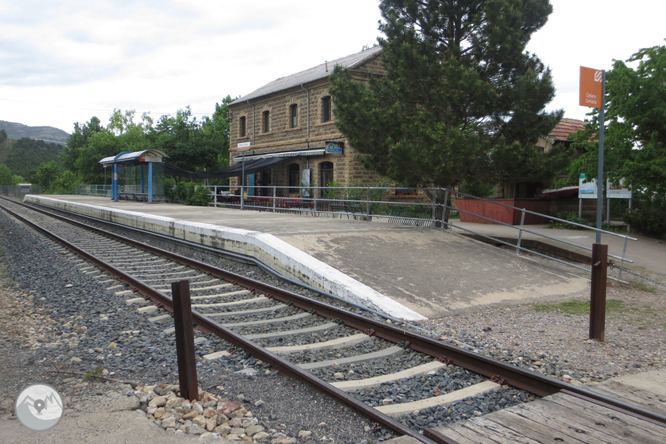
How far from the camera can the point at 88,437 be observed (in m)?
3.17

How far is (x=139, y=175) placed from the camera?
30.3m

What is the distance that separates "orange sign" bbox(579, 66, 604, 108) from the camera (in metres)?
8.41

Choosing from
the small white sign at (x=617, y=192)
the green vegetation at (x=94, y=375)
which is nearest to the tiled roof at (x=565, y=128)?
the small white sign at (x=617, y=192)

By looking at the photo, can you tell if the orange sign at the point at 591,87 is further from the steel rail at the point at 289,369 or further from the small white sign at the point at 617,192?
the small white sign at the point at 617,192

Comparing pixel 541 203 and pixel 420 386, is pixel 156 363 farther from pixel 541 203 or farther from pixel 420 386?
pixel 541 203

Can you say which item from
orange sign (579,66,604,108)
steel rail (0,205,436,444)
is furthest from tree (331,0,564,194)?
steel rail (0,205,436,444)

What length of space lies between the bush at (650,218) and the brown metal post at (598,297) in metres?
11.5

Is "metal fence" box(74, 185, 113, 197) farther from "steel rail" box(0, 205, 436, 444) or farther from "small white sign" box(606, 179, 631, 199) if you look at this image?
"steel rail" box(0, 205, 436, 444)

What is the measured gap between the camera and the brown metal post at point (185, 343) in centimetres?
385

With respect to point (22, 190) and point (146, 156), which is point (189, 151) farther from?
point (22, 190)

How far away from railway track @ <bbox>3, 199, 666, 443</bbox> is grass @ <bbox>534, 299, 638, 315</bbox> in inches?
125

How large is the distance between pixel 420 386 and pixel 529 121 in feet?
29.2

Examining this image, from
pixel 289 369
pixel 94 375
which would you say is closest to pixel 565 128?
pixel 289 369

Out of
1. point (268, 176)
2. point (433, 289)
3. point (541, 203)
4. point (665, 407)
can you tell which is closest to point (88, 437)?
point (665, 407)
